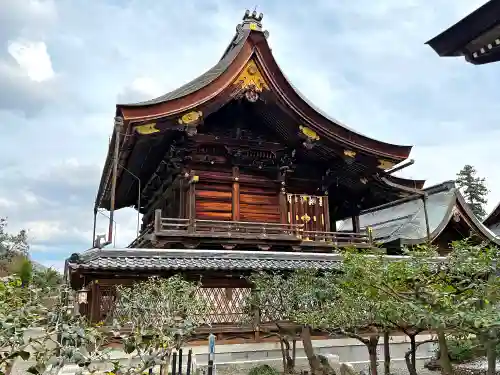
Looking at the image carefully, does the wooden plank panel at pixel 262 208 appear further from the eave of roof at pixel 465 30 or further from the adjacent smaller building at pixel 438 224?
Answer: the eave of roof at pixel 465 30

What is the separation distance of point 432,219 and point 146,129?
15.8 metres

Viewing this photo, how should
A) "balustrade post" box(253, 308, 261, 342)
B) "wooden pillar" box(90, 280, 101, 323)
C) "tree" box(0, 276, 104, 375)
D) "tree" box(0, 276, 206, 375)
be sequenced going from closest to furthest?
"tree" box(0, 276, 104, 375)
"tree" box(0, 276, 206, 375)
"wooden pillar" box(90, 280, 101, 323)
"balustrade post" box(253, 308, 261, 342)

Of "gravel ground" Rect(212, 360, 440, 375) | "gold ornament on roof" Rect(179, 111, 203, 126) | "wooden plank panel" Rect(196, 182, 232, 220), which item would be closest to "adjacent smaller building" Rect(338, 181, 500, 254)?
"gravel ground" Rect(212, 360, 440, 375)

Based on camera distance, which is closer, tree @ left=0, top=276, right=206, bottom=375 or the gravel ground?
tree @ left=0, top=276, right=206, bottom=375

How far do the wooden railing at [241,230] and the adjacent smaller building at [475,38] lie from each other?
8.81 meters

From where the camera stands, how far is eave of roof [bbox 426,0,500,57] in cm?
446

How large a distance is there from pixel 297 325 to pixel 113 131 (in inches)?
270

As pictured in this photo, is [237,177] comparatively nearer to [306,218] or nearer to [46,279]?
[306,218]

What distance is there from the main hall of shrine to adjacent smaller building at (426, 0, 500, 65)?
23.8 feet

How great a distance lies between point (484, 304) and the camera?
4879 millimetres

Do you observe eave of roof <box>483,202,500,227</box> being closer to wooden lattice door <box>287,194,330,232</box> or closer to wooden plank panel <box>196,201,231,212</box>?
wooden lattice door <box>287,194,330,232</box>

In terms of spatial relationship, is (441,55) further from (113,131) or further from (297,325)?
(113,131)

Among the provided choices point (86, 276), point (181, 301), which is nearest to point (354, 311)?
point (181, 301)

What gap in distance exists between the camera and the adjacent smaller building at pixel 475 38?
14.8 ft
